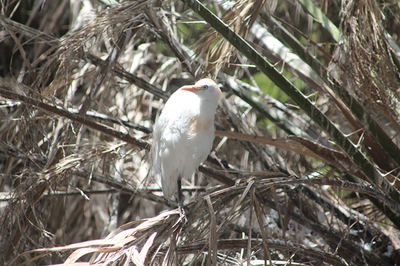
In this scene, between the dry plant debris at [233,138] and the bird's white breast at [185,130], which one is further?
the bird's white breast at [185,130]

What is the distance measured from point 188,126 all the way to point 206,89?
14 cm

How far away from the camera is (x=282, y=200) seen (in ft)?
6.08

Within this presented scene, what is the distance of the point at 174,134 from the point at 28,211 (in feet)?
1.69

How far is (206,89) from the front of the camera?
1528 mm

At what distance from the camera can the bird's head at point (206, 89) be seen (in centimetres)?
152

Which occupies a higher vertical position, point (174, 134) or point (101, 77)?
point (101, 77)

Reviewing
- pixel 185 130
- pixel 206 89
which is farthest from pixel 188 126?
pixel 206 89

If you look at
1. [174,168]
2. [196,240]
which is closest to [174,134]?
[174,168]

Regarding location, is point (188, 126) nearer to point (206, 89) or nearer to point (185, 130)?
point (185, 130)

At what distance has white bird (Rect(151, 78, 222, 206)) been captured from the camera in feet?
5.09

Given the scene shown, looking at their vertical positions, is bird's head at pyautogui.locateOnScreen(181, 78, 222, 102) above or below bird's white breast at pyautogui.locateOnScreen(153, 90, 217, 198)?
above

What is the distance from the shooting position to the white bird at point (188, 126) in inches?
61.1

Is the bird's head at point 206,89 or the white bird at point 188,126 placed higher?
the bird's head at point 206,89

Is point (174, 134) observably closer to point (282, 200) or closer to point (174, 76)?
point (282, 200)
